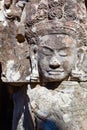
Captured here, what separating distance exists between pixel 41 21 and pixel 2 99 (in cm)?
102

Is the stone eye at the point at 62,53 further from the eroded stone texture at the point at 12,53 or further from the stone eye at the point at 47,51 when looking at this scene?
the eroded stone texture at the point at 12,53

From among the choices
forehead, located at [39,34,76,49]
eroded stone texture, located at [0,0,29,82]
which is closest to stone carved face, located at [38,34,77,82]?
forehead, located at [39,34,76,49]

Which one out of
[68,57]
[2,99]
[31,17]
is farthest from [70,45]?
[2,99]

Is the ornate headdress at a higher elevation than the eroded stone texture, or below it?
higher

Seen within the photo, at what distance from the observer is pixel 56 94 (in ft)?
9.16

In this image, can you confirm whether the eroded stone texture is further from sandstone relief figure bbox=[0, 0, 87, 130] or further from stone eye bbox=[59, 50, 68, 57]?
stone eye bbox=[59, 50, 68, 57]

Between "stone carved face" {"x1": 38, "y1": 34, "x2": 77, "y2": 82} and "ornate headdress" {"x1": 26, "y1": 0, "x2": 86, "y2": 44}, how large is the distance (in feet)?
0.11

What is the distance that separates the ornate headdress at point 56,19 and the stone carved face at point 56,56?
0.11 ft

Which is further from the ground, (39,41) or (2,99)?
(39,41)

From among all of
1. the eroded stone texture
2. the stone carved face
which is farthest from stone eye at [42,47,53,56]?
the eroded stone texture

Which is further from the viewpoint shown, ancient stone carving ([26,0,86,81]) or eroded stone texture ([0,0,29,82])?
eroded stone texture ([0,0,29,82])

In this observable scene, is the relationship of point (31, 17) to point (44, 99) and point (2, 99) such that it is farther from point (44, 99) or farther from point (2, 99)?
point (2, 99)

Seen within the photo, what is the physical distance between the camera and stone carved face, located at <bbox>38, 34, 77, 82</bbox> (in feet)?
8.95

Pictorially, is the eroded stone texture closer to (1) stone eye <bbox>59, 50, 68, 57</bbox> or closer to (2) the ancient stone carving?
(2) the ancient stone carving
